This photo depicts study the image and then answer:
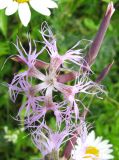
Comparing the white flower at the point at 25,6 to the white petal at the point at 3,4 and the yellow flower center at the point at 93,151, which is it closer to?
the white petal at the point at 3,4

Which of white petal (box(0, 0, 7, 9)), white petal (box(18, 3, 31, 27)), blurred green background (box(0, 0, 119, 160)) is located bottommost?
blurred green background (box(0, 0, 119, 160))

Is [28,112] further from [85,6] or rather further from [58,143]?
[85,6]

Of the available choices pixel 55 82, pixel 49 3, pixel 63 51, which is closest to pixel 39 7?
pixel 49 3

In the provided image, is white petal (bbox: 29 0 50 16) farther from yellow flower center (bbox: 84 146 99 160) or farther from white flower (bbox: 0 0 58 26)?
yellow flower center (bbox: 84 146 99 160)

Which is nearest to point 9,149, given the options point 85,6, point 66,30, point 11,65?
point 11,65

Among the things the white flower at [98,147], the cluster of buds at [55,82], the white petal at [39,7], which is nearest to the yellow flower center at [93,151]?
the white flower at [98,147]

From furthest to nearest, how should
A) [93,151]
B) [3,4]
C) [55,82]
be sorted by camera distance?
[93,151]
[3,4]
[55,82]

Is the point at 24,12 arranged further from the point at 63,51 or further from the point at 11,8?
the point at 63,51

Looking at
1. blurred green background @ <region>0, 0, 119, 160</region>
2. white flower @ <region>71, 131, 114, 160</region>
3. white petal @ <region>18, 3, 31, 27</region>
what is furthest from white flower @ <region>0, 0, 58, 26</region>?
white flower @ <region>71, 131, 114, 160</region>
